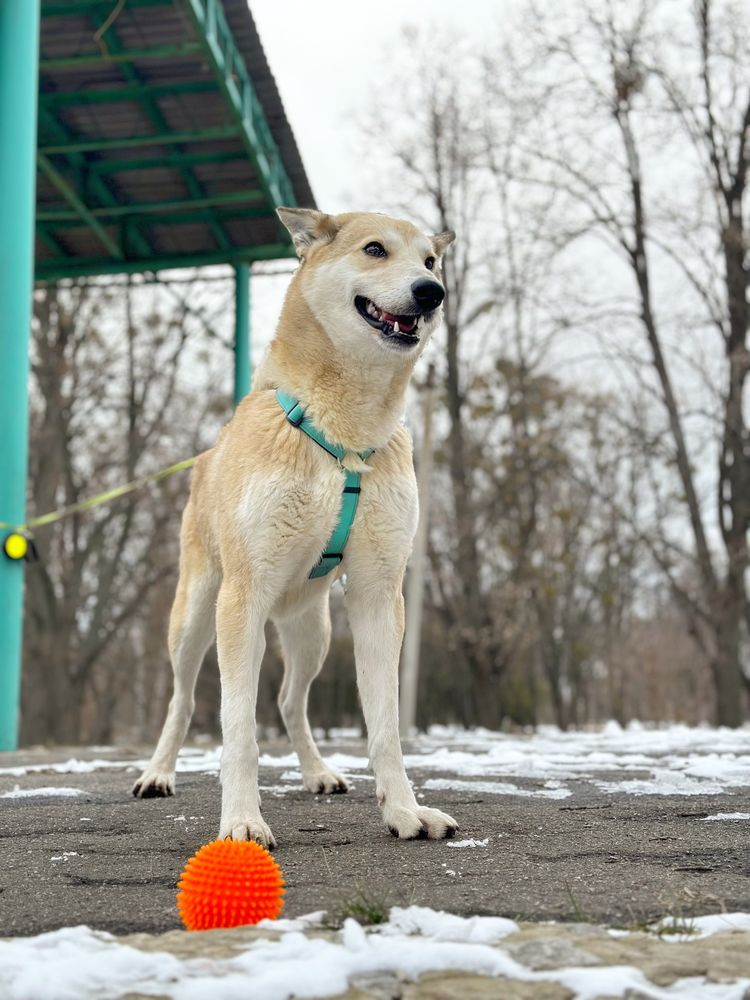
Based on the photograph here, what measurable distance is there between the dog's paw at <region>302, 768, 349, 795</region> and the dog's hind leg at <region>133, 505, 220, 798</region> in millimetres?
659

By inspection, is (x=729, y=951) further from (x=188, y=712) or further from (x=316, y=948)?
(x=188, y=712)

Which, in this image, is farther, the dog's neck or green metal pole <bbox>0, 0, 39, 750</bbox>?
green metal pole <bbox>0, 0, 39, 750</bbox>

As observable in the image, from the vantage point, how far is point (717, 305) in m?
19.1

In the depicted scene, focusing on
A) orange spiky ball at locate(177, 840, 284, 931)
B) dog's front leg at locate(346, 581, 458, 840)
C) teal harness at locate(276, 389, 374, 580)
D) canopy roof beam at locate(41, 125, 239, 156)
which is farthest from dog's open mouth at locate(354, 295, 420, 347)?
canopy roof beam at locate(41, 125, 239, 156)

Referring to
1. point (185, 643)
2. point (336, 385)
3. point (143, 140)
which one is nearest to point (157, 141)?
point (143, 140)

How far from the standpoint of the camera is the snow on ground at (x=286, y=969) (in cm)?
189

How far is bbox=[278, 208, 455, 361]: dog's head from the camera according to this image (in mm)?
3953

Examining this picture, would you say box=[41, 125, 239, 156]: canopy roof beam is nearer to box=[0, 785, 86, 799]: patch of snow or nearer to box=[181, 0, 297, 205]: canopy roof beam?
box=[181, 0, 297, 205]: canopy roof beam

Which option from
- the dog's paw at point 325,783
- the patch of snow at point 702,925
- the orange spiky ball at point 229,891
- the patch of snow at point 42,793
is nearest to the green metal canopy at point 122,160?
the patch of snow at point 42,793

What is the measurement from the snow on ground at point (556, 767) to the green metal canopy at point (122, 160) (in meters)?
2.80

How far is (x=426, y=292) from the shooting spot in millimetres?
3898

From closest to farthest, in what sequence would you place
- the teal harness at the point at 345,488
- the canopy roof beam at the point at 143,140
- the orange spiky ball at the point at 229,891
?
the orange spiky ball at the point at 229,891 < the teal harness at the point at 345,488 < the canopy roof beam at the point at 143,140

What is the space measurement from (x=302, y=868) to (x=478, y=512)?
2153cm

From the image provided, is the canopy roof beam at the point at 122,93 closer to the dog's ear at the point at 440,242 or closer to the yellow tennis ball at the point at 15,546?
the yellow tennis ball at the point at 15,546
